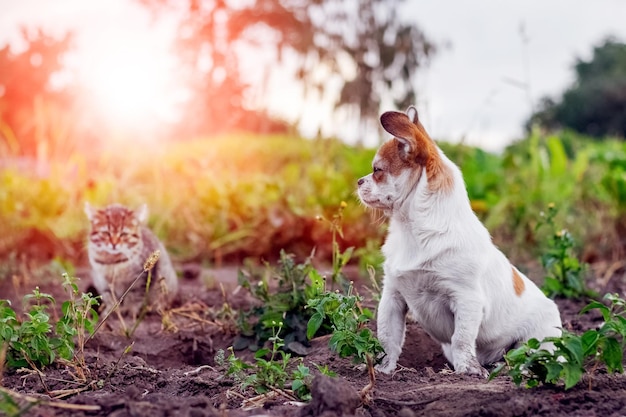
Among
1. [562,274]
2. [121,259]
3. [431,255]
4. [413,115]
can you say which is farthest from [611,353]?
[121,259]

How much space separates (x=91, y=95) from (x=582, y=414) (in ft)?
49.2

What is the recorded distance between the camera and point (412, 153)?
3535mm

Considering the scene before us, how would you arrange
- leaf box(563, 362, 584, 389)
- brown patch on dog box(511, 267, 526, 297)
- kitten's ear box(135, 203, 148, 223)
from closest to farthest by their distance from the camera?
leaf box(563, 362, 584, 389) < brown patch on dog box(511, 267, 526, 297) < kitten's ear box(135, 203, 148, 223)

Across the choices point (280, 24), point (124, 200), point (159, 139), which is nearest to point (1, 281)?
point (124, 200)

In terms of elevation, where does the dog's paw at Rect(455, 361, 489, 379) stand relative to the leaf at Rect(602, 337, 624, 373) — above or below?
below

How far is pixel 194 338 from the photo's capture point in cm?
443

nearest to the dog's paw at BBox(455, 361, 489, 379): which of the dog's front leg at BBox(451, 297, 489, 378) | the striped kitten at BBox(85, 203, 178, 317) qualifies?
the dog's front leg at BBox(451, 297, 489, 378)

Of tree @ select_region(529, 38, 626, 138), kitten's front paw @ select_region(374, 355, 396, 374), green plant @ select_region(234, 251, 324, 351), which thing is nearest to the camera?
kitten's front paw @ select_region(374, 355, 396, 374)

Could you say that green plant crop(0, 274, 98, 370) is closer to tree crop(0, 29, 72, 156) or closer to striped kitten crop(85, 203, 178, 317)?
striped kitten crop(85, 203, 178, 317)

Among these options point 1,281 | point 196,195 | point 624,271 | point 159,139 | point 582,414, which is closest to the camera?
point 582,414

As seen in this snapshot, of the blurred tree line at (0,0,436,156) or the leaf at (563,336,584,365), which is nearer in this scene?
the leaf at (563,336,584,365)

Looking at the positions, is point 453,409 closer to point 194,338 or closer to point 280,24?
point 194,338

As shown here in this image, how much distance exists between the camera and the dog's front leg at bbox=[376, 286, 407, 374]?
3.67 m

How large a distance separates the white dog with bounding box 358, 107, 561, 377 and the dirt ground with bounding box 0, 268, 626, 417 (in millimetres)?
284
